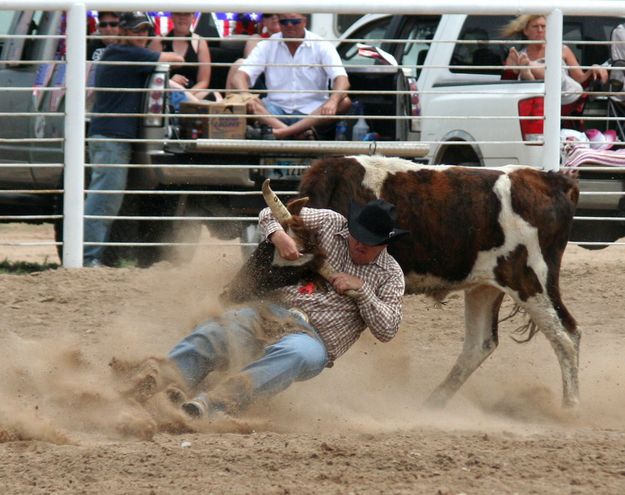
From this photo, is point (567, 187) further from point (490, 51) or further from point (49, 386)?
point (490, 51)

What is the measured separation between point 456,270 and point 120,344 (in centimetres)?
206

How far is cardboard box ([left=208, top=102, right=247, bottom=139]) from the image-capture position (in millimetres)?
9969

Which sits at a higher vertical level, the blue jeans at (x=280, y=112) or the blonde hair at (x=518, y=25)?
the blonde hair at (x=518, y=25)

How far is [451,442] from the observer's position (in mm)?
5949

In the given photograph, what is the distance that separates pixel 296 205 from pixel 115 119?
3.73 meters

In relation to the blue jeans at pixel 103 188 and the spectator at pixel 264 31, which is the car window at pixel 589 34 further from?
the blue jeans at pixel 103 188

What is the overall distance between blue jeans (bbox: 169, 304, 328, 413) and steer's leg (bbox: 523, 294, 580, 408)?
1374 millimetres

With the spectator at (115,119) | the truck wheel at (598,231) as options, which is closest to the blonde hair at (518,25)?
the truck wheel at (598,231)

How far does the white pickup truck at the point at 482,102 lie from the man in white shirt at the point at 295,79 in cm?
42

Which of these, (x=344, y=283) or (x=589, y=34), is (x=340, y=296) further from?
(x=589, y=34)

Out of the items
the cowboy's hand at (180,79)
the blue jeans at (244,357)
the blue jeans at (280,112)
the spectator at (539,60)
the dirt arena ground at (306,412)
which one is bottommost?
the dirt arena ground at (306,412)

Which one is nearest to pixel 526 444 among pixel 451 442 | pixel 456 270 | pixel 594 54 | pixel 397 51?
pixel 451 442

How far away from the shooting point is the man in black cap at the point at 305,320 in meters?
6.26

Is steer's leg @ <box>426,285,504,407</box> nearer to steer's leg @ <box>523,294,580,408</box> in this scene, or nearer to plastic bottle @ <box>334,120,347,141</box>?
steer's leg @ <box>523,294,580,408</box>
